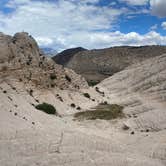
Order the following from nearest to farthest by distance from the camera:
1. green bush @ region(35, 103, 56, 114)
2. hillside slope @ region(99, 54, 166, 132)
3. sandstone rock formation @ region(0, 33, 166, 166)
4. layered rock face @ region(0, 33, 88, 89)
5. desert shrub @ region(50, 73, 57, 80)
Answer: sandstone rock formation @ region(0, 33, 166, 166) < hillside slope @ region(99, 54, 166, 132) < green bush @ region(35, 103, 56, 114) < layered rock face @ region(0, 33, 88, 89) < desert shrub @ region(50, 73, 57, 80)

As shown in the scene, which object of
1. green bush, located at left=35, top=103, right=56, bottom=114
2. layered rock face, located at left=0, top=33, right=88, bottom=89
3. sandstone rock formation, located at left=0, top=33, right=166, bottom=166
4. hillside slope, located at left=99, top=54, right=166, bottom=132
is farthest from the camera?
layered rock face, located at left=0, top=33, right=88, bottom=89

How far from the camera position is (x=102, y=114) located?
47375 mm

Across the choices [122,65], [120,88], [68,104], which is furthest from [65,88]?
[122,65]

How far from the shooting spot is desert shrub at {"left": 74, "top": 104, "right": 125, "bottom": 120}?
150 ft

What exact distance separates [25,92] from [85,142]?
83.9ft

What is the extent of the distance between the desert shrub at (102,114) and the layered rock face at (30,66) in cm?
910

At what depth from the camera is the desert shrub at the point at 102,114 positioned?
150ft

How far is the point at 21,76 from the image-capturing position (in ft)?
176

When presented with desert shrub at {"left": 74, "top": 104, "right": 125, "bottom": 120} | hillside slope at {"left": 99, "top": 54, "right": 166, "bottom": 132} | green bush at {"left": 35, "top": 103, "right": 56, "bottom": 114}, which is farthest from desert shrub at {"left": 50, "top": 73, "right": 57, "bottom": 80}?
green bush at {"left": 35, "top": 103, "right": 56, "bottom": 114}

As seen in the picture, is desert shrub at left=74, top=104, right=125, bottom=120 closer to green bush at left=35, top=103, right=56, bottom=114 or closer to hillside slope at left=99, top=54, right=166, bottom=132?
hillside slope at left=99, top=54, right=166, bottom=132

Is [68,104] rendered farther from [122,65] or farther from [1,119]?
[122,65]

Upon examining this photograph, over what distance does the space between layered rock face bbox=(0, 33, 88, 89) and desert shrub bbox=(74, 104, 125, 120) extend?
910cm

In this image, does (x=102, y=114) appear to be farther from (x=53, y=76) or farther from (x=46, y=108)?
(x=53, y=76)

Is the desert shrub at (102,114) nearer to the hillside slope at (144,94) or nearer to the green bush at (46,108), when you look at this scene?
the hillside slope at (144,94)
